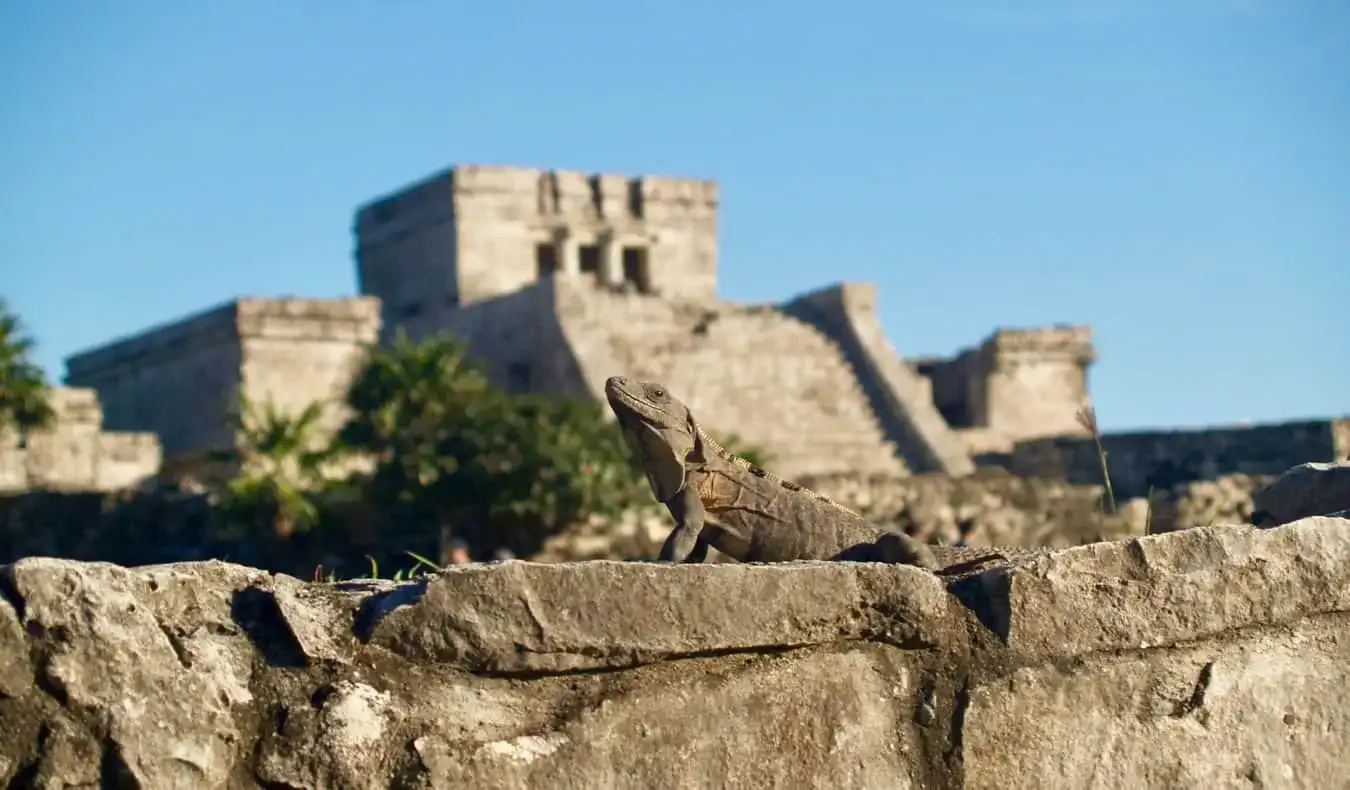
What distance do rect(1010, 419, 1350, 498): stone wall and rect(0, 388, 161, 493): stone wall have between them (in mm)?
11667

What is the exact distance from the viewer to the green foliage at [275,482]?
21.5 metres

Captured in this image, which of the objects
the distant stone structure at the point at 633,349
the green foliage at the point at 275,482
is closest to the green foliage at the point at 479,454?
the green foliage at the point at 275,482

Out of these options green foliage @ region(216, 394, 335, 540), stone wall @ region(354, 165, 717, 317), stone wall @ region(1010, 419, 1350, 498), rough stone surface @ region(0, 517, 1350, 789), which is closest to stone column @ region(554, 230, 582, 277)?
stone wall @ region(354, 165, 717, 317)

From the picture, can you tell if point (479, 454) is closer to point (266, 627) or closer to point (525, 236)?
point (525, 236)

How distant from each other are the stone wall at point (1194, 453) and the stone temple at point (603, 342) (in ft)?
4.97

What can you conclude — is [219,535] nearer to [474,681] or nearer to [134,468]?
[134,468]

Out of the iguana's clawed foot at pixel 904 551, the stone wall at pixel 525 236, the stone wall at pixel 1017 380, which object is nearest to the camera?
the iguana's clawed foot at pixel 904 551

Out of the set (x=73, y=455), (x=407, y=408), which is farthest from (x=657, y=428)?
(x=73, y=455)

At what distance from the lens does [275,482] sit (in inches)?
859

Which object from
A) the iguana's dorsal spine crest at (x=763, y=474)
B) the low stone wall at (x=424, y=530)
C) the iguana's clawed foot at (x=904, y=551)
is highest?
the low stone wall at (x=424, y=530)

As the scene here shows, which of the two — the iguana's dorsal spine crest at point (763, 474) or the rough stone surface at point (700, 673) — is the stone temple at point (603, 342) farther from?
the rough stone surface at point (700, 673)

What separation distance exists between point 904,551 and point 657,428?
1.12 metres

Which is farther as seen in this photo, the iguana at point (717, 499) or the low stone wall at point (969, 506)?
the low stone wall at point (969, 506)

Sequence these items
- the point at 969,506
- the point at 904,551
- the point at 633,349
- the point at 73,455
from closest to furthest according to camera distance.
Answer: the point at 904,551, the point at 969,506, the point at 73,455, the point at 633,349
